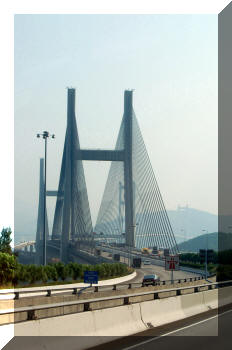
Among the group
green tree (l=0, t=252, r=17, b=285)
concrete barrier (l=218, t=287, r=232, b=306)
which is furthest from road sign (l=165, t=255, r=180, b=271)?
green tree (l=0, t=252, r=17, b=285)

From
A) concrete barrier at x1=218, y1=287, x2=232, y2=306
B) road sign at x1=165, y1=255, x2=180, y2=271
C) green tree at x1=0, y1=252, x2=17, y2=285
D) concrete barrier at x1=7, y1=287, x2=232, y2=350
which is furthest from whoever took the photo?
green tree at x1=0, y1=252, x2=17, y2=285

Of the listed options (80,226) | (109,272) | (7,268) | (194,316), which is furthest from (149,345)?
(80,226)

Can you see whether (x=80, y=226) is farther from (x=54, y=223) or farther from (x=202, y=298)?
(x=202, y=298)

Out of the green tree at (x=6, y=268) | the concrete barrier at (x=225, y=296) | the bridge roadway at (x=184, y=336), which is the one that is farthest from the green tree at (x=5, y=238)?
the bridge roadway at (x=184, y=336)

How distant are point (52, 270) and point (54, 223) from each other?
4675 centimetres

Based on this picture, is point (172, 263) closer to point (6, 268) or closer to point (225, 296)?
point (225, 296)

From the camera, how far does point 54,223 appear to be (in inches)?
3905

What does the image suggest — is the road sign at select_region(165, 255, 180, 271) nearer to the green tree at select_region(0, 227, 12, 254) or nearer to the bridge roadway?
the bridge roadway

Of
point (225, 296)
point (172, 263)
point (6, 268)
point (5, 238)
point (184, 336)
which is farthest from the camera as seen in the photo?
point (5, 238)

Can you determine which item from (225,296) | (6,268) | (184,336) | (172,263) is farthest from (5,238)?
(184,336)

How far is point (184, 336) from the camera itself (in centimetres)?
1602

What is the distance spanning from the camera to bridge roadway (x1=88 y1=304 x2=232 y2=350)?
14.1 m

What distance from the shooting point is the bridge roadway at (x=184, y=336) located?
46.2 ft

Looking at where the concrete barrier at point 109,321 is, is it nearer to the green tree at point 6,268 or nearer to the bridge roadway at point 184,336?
the bridge roadway at point 184,336
